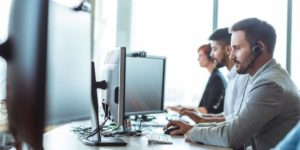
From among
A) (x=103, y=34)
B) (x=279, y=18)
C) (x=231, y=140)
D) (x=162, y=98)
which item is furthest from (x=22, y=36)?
(x=279, y=18)

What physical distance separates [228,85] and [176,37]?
5.45 feet

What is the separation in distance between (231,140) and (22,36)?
1191 millimetres

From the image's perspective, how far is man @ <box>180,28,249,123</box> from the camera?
8.05 ft

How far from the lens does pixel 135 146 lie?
5.08 feet

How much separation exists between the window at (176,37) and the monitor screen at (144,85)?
84.0 inches

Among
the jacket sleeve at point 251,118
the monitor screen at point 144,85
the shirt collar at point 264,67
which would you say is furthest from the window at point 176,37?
the jacket sleeve at point 251,118

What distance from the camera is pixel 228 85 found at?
287cm

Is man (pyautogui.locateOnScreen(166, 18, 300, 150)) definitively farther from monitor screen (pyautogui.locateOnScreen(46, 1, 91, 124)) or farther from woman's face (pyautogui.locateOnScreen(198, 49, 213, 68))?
woman's face (pyautogui.locateOnScreen(198, 49, 213, 68))

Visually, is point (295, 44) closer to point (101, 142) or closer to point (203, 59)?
point (203, 59)

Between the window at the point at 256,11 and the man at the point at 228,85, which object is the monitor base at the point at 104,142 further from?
the window at the point at 256,11

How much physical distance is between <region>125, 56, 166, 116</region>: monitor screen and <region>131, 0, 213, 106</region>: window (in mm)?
2133

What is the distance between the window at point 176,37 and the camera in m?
4.38

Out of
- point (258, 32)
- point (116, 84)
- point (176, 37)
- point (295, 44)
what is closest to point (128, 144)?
point (116, 84)

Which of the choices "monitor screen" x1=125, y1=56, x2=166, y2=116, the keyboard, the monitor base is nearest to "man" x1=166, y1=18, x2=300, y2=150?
the keyboard
